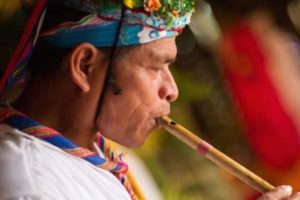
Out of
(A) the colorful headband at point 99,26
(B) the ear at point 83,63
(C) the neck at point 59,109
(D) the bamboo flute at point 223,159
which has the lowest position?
(D) the bamboo flute at point 223,159

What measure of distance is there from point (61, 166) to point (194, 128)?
1114 millimetres

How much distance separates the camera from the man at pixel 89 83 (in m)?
1.07

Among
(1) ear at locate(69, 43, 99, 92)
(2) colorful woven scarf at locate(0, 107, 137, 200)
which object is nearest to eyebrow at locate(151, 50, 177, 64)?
(1) ear at locate(69, 43, 99, 92)

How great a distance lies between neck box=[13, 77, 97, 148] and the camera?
3.63 feet

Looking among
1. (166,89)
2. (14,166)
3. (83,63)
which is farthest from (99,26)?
(14,166)

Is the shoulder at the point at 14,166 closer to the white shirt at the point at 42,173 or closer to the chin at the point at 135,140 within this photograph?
the white shirt at the point at 42,173

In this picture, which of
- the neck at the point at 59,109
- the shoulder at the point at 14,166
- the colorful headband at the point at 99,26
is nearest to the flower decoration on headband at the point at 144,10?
the colorful headband at the point at 99,26

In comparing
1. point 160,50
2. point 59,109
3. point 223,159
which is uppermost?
point 160,50

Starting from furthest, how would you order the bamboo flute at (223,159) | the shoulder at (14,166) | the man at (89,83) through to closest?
1. the bamboo flute at (223,159)
2. the man at (89,83)
3. the shoulder at (14,166)

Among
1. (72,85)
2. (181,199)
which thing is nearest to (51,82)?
(72,85)

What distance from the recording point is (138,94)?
1.13 meters

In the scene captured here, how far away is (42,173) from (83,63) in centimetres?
23

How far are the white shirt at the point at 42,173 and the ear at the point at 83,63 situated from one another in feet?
0.42

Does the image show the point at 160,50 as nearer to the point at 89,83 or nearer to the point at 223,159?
the point at 89,83
